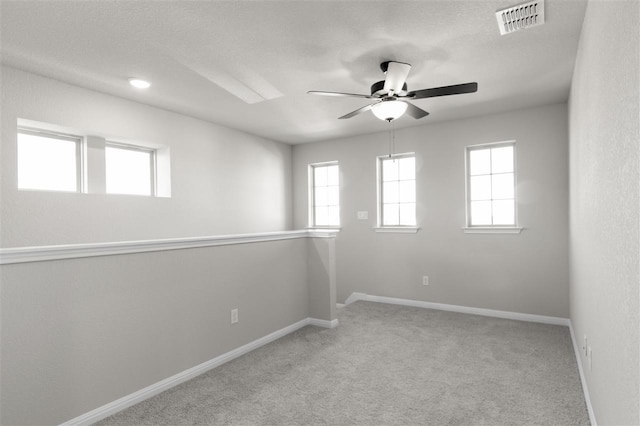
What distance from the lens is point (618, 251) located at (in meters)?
1.40

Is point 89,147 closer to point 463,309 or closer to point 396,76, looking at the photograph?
point 396,76

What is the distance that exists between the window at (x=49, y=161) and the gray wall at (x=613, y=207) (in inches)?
160

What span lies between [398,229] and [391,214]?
0.32m

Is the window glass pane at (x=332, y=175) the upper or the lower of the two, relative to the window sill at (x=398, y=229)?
upper

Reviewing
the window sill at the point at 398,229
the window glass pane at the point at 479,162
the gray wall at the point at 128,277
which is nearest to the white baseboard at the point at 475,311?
the window sill at the point at 398,229

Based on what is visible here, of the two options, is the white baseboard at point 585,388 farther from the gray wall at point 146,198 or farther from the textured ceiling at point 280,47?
the gray wall at point 146,198

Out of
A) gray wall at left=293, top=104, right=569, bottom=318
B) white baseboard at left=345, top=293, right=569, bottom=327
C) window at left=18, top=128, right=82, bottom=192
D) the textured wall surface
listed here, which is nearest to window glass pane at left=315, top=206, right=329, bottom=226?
gray wall at left=293, top=104, right=569, bottom=318

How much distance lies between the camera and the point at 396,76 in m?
2.68

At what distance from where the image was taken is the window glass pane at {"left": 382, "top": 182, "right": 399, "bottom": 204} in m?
5.46

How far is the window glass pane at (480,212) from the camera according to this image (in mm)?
4727

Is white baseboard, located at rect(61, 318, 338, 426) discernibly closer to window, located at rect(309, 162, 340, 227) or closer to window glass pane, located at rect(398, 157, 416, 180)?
window, located at rect(309, 162, 340, 227)

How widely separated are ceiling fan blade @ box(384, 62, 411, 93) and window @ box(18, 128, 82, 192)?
9.90 ft

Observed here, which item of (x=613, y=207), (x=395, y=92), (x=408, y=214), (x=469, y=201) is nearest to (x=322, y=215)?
(x=408, y=214)

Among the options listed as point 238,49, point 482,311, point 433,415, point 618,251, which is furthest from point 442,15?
point 482,311
